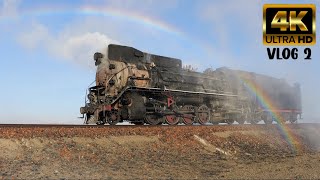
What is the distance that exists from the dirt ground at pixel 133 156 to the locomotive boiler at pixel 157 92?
393cm

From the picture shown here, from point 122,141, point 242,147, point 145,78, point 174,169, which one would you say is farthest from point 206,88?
point 174,169

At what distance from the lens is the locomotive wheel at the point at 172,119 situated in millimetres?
22781

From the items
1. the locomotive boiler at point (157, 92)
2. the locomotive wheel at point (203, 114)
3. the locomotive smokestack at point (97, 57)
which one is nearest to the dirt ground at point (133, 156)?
the locomotive boiler at point (157, 92)

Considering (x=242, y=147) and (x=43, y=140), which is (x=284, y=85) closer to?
(x=242, y=147)

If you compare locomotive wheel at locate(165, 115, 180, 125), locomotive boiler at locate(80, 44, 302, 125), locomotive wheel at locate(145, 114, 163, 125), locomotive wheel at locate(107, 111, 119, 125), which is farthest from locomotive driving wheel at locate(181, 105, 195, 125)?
locomotive wheel at locate(107, 111, 119, 125)

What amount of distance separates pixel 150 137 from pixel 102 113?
6094mm

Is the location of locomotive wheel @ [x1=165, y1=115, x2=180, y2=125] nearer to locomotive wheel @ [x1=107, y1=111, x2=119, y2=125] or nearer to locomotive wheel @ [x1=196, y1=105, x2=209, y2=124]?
locomotive wheel @ [x1=196, y1=105, x2=209, y2=124]

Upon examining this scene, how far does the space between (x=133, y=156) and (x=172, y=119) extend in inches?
386

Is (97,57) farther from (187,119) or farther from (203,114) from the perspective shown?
(203,114)

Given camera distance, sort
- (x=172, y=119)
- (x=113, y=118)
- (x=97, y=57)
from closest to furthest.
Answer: (x=113, y=118) < (x=97, y=57) < (x=172, y=119)

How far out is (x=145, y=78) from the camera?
73.8 feet

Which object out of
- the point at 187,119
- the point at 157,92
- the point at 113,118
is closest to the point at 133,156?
the point at 113,118

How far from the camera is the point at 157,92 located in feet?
74.3

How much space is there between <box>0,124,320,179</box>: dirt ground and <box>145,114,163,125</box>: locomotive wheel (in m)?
3.60
